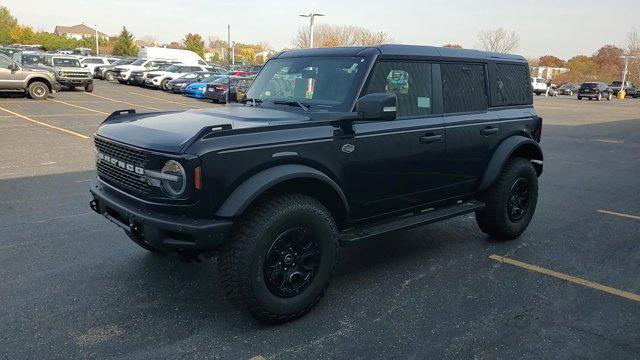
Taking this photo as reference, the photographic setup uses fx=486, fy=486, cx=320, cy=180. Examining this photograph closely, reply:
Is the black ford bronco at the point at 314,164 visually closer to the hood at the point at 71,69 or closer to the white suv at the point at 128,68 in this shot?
the hood at the point at 71,69

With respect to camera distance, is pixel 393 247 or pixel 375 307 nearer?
pixel 375 307

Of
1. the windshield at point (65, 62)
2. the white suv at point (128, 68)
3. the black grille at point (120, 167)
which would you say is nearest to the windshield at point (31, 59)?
the windshield at point (65, 62)

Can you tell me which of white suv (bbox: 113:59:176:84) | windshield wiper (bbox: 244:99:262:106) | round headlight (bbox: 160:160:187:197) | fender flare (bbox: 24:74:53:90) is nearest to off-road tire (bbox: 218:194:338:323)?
round headlight (bbox: 160:160:187:197)

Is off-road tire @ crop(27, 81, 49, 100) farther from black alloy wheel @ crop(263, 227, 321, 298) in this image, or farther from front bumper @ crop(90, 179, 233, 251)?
black alloy wheel @ crop(263, 227, 321, 298)

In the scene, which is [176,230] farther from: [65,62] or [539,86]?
[539,86]

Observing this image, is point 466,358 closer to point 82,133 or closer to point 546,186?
point 546,186

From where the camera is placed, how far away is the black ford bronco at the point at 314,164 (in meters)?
3.21

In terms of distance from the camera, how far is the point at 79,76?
76.9 ft

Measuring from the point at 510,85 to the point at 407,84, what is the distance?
177cm

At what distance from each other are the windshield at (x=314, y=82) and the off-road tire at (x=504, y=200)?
210 centimetres

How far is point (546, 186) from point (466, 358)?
6.18 metres

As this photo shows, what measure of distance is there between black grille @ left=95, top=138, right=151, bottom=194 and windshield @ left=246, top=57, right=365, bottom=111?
1480mm

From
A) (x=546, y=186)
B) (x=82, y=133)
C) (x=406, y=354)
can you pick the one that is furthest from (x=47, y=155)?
(x=546, y=186)

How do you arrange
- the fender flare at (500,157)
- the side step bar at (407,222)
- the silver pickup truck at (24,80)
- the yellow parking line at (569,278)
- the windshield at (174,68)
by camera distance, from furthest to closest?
1. the windshield at (174,68)
2. the silver pickup truck at (24,80)
3. the fender flare at (500,157)
4. the yellow parking line at (569,278)
5. the side step bar at (407,222)
